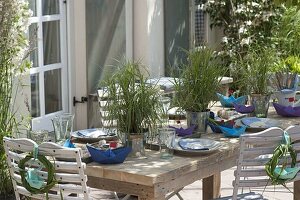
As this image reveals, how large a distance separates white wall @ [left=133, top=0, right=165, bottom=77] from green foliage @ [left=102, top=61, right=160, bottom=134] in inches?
151

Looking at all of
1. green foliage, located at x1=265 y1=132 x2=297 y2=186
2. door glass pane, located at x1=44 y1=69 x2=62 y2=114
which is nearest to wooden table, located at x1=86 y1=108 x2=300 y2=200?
green foliage, located at x1=265 y1=132 x2=297 y2=186

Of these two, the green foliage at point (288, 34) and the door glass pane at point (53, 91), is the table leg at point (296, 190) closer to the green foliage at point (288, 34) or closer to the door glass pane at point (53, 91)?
the door glass pane at point (53, 91)

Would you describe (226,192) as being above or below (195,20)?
below

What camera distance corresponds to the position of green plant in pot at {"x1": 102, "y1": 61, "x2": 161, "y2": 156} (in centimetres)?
464

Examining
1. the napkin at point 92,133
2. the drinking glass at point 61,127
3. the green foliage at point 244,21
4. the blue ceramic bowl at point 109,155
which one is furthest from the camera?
the green foliage at point 244,21

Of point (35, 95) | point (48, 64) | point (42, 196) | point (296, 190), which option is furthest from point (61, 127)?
point (48, 64)

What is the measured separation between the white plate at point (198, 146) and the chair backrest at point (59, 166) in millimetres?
652

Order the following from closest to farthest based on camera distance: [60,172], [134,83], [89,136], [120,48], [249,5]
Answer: [60,172], [134,83], [89,136], [120,48], [249,5]

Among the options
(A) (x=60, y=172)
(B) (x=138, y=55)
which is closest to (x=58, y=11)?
(B) (x=138, y=55)

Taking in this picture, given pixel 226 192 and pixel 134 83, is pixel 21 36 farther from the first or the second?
pixel 226 192

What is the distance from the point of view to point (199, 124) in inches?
207

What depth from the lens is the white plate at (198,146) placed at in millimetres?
4637

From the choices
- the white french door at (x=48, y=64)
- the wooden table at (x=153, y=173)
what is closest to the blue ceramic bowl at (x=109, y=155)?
the wooden table at (x=153, y=173)

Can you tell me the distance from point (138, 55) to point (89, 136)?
3.73 metres
